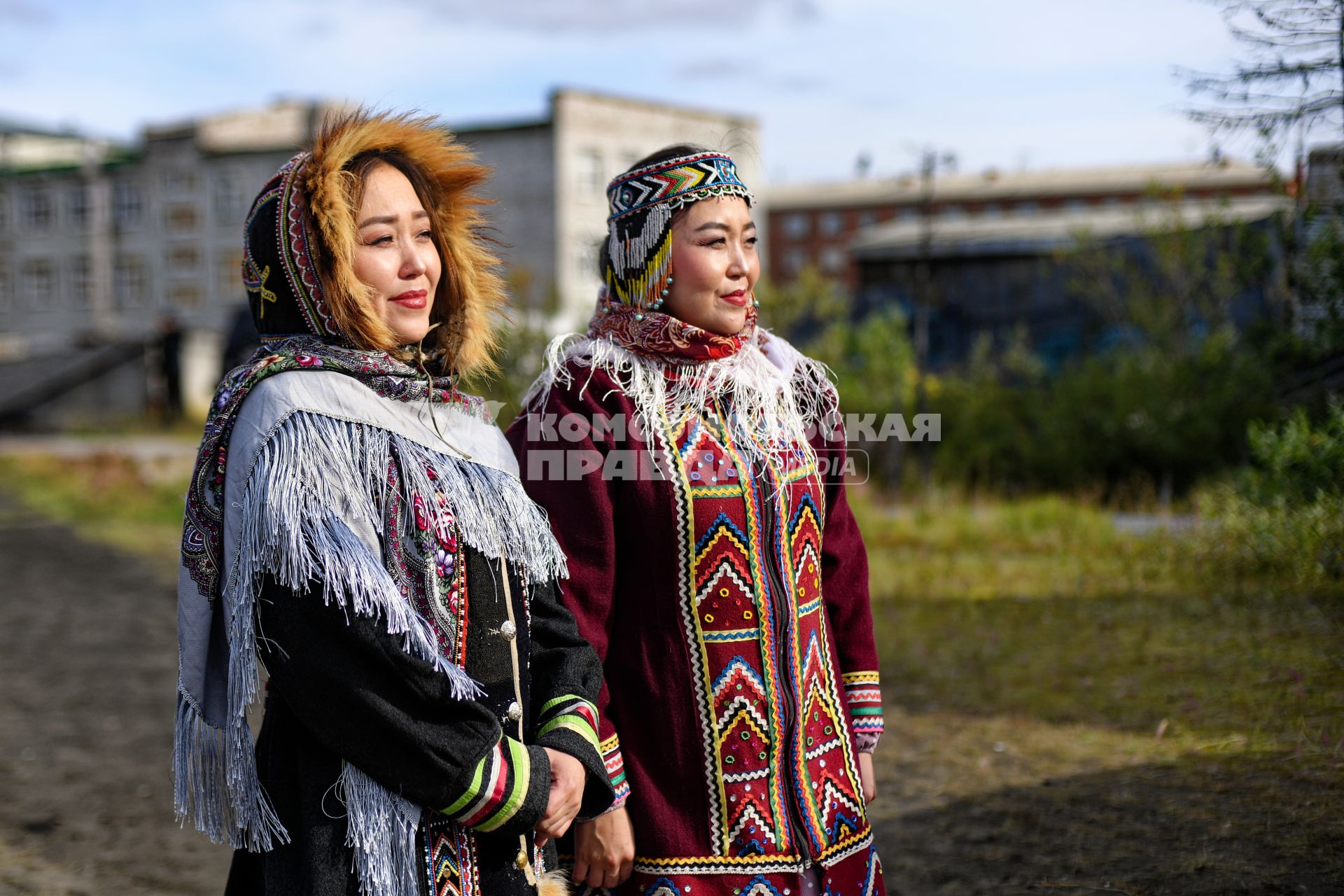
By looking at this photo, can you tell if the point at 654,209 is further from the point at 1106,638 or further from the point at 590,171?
the point at 590,171

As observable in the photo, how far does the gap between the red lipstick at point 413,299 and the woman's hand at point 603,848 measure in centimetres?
106

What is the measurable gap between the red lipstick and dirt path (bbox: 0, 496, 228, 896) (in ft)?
9.70

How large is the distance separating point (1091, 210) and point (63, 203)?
4097 centimetres

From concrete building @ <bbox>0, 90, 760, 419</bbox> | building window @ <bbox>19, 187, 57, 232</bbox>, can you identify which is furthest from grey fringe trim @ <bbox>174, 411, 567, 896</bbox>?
building window @ <bbox>19, 187, 57, 232</bbox>

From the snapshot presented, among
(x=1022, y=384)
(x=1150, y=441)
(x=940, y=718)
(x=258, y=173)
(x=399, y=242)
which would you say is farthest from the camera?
(x=258, y=173)

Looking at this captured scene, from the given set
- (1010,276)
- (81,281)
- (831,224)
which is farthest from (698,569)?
(831,224)

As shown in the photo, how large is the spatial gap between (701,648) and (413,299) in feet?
3.03

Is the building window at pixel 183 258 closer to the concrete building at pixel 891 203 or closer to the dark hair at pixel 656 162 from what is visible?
the concrete building at pixel 891 203

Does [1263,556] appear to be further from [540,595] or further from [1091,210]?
[1091,210]

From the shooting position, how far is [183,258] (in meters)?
47.5

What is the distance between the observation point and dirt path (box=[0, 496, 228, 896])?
4.34 m

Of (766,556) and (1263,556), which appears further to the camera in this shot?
(1263,556)

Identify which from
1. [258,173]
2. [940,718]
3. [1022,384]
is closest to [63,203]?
[258,173]

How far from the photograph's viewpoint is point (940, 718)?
568 centimetres
